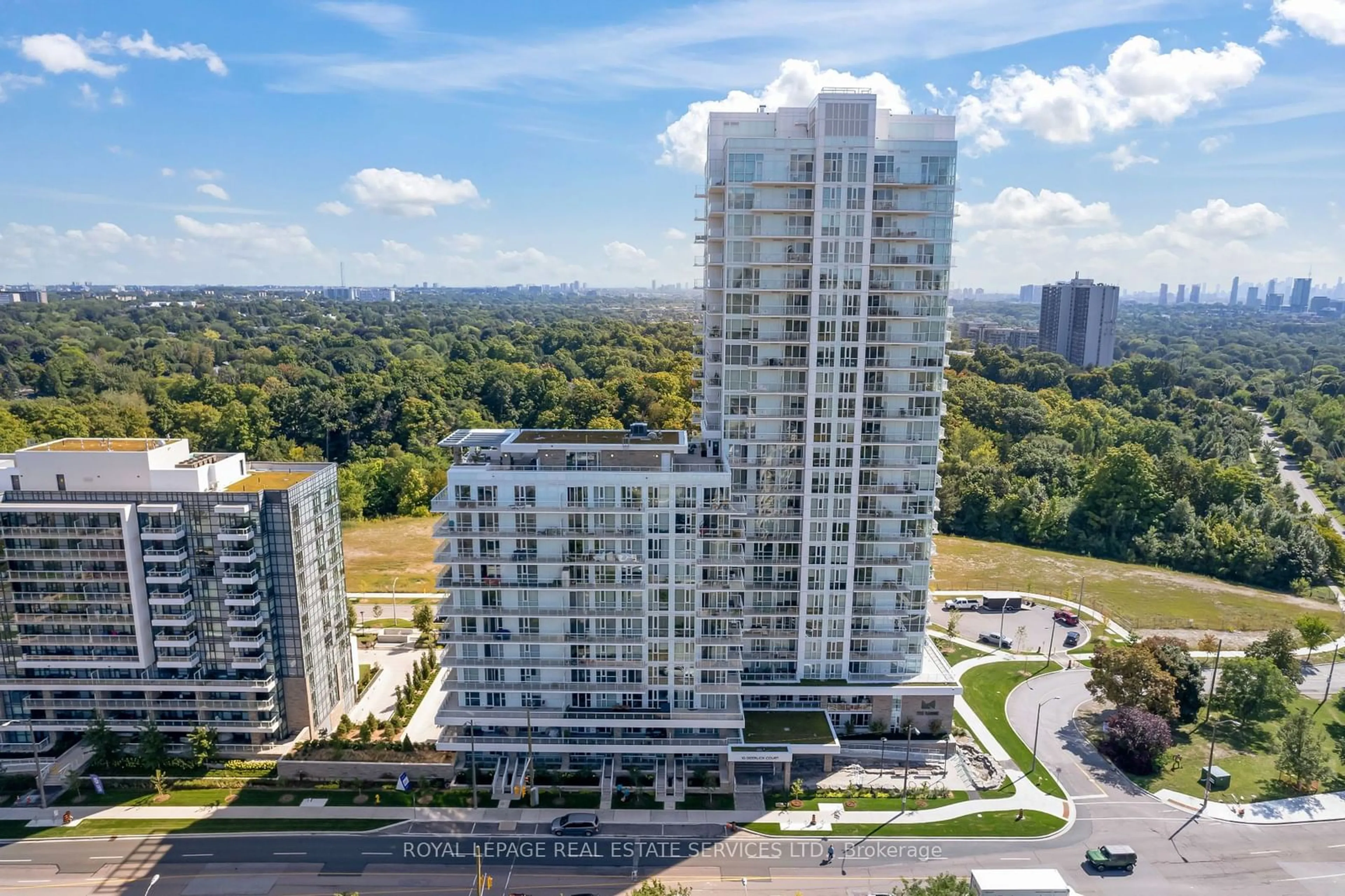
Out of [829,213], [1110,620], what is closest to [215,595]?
[829,213]

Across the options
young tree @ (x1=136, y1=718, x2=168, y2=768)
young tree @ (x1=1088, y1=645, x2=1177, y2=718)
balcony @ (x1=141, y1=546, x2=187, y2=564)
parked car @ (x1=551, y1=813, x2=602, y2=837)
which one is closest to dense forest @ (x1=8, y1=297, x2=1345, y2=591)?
young tree @ (x1=1088, y1=645, x2=1177, y2=718)

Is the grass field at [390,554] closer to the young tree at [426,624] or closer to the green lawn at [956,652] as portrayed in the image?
the young tree at [426,624]

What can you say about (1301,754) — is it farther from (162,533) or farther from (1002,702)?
(162,533)

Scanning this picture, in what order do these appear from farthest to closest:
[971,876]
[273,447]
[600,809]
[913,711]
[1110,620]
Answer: [273,447] < [1110,620] < [913,711] < [600,809] < [971,876]

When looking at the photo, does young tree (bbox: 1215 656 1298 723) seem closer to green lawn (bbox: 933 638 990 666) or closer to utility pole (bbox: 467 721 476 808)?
green lawn (bbox: 933 638 990 666)

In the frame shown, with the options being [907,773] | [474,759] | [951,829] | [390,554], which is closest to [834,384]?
[907,773]

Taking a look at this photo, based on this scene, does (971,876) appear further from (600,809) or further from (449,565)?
(449,565)
